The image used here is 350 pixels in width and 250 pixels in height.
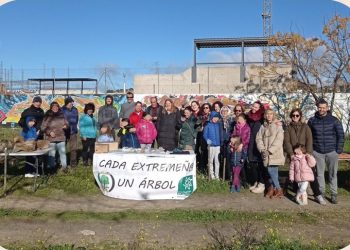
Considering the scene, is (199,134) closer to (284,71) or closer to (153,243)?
(153,243)

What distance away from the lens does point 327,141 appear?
7707mm

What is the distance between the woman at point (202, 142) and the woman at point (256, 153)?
1.24 m

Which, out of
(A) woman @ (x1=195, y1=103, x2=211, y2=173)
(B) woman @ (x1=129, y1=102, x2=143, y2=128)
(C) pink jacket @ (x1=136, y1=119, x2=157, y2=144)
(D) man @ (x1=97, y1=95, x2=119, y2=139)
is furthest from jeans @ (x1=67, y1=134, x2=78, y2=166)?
(A) woman @ (x1=195, y1=103, x2=211, y2=173)

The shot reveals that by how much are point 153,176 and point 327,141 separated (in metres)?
3.32

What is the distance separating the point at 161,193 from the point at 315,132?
3136mm

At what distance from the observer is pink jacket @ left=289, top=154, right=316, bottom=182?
770cm

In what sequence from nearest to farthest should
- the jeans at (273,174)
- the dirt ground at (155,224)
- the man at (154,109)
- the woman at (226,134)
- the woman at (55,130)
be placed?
1. the dirt ground at (155,224)
2. the jeans at (273,174)
3. the woman at (226,134)
4. the woman at (55,130)
5. the man at (154,109)

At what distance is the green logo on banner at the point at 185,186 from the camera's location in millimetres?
8078

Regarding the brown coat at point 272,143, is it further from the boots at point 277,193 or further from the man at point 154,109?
the man at point 154,109

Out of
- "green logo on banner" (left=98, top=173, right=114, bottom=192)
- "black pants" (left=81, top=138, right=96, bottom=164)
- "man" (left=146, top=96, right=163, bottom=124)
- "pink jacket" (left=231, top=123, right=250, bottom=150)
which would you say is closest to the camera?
"green logo on banner" (left=98, top=173, right=114, bottom=192)

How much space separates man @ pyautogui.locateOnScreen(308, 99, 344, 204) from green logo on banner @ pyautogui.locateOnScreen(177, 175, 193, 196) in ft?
8.00

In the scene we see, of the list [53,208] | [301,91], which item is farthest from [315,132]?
[301,91]

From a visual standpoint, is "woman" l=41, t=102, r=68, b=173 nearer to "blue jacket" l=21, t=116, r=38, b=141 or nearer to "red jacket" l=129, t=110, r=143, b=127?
"blue jacket" l=21, t=116, r=38, b=141

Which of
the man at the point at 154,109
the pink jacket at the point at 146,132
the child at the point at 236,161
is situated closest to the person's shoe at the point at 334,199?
the child at the point at 236,161
